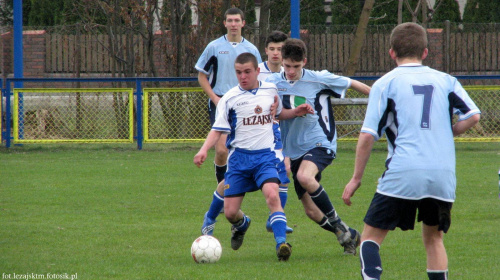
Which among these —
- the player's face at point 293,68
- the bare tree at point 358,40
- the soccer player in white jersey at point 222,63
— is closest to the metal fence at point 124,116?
the bare tree at point 358,40

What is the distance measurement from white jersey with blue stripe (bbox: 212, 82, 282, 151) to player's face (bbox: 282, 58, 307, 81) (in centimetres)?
33

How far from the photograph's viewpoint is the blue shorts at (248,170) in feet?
18.6

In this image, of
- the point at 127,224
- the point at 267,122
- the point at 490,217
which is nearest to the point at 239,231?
→ the point at 267,122

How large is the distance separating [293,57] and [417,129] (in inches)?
91.3

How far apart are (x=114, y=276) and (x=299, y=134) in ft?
6.59

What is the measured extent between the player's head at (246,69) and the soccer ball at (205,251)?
4.17 feet

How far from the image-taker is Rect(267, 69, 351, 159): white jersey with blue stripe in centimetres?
614

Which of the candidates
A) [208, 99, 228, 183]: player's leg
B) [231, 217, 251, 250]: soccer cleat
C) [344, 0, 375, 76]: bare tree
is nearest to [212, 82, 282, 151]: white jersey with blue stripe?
[231, 217, 251, 250]: soccer cleat

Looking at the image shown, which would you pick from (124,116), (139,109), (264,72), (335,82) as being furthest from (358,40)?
(335,82)

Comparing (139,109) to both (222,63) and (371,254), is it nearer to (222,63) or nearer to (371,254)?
(222,63)

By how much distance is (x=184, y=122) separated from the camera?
14.6m

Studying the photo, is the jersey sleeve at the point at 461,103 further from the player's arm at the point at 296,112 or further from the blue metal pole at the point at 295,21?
the blue metal pole at the point at 295,21

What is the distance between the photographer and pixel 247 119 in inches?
229

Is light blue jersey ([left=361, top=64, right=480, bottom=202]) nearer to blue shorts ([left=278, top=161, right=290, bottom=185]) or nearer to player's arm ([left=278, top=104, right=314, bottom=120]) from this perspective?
player's arm ([left=278, top=104, right=314, bottom=120])
